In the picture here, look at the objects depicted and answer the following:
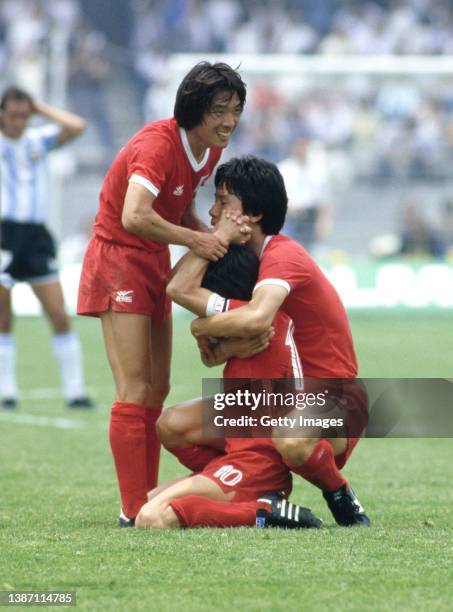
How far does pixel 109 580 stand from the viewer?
15.2ft

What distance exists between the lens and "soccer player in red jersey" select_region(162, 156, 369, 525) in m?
5.69

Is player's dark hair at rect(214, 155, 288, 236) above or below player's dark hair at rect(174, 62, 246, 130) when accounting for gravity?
Result: below

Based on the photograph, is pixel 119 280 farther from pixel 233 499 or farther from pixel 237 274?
pixel 233 499


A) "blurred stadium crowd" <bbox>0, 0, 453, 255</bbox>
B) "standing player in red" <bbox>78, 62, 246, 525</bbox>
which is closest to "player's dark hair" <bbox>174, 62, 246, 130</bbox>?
"standing player in red" <bbox>78, 62, 246, 525</bbox>

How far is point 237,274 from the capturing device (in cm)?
592

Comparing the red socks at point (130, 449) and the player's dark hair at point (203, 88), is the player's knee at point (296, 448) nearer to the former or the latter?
the red socks at point (130, 449)

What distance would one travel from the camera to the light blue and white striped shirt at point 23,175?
37.3ft

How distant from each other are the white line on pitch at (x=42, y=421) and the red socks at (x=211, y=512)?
14.9ft

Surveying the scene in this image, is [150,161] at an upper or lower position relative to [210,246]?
upper

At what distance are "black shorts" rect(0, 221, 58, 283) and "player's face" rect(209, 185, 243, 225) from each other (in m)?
5.14

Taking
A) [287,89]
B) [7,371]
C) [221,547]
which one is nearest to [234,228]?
[221,547]

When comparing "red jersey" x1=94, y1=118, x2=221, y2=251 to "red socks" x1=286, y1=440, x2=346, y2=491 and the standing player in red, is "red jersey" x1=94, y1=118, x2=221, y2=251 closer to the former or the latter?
the standing player in red

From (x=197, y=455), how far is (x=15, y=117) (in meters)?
5.33

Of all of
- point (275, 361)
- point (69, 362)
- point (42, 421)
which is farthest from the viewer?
point (69, 362)
